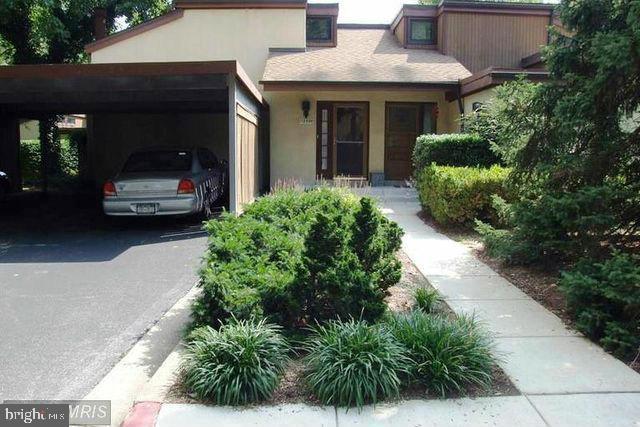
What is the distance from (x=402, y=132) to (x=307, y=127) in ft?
9.51

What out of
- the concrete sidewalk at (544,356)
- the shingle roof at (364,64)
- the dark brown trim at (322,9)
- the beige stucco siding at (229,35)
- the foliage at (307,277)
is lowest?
the concrete sidewalk at (544,356)

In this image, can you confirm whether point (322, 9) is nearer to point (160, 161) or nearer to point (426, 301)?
point (160, 161)

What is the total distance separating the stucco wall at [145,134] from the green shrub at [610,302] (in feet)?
51.1

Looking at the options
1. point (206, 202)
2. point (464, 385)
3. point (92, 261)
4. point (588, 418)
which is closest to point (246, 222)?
point (92, 261)

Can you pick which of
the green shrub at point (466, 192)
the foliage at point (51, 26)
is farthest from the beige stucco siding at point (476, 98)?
the foliage at point (51, 26)

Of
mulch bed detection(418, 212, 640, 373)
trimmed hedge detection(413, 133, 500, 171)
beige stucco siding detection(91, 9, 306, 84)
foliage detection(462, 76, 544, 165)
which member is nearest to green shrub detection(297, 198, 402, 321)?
mulch bed detection(418, 212, 640, 373)

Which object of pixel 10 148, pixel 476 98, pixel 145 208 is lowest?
pixel 145 208

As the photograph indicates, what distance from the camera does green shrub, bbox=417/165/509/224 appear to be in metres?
10.0

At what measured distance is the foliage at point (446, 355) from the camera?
157 inches

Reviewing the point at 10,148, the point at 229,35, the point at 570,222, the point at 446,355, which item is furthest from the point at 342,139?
the point at 446,355

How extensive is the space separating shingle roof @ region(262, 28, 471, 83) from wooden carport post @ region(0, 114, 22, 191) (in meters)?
9.33

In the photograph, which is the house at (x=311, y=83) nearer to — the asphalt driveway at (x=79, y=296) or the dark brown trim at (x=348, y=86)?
the dark brown trim at (x=348, y=86)

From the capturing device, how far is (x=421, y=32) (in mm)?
19672

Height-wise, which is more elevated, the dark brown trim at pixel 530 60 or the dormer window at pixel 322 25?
the dormer window at pixel 322 25
